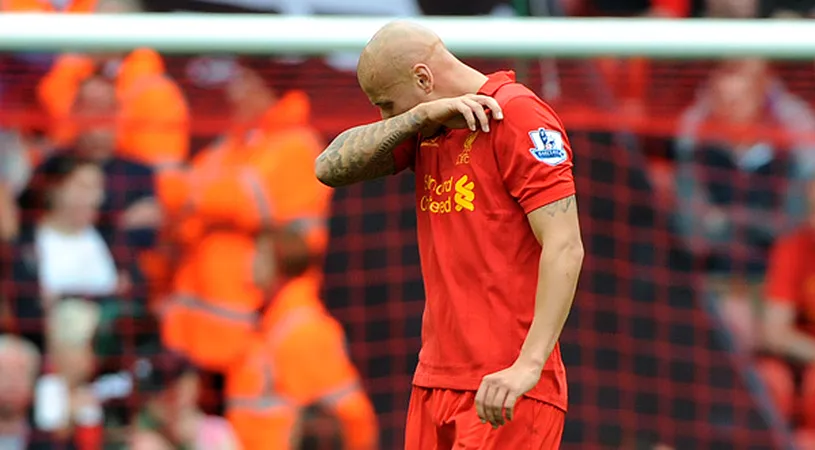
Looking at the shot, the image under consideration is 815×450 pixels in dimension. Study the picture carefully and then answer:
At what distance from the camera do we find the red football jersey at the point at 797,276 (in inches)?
289

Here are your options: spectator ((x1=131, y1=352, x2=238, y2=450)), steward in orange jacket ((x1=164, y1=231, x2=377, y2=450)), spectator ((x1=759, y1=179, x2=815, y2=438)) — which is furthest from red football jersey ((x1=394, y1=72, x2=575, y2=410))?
spectator ((x1=759, y1=179, x2=815, y2=438))

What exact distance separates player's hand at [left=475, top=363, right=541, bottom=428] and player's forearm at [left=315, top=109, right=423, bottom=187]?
68cm

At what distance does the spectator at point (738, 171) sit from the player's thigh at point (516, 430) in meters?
3.68

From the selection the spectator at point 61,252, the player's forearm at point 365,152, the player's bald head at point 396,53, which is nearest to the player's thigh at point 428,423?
the player's forearm at point 365,152

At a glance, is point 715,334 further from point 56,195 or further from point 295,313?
point 56,195

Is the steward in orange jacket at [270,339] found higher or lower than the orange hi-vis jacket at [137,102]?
lower

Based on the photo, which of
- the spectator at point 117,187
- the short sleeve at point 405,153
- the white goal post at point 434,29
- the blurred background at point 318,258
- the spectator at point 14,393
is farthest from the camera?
the spectator at point 117,187

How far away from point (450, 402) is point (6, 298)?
3696 mm

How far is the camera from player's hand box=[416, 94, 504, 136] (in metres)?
3.77

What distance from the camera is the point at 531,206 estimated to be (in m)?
3.78

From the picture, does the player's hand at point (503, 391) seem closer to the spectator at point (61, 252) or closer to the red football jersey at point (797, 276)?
the spectator at point (61, 252)

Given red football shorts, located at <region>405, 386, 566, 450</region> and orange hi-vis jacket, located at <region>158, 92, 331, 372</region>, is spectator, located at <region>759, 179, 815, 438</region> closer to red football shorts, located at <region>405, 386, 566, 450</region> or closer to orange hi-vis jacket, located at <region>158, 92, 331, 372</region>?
orange hi-vis jacket, located at <region>158, 92, 331, 372</region>

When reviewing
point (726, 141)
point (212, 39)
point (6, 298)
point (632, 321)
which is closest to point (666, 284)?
point (632, 321)

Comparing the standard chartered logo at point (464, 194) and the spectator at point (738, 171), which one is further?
the spectator at point (738, 171)
